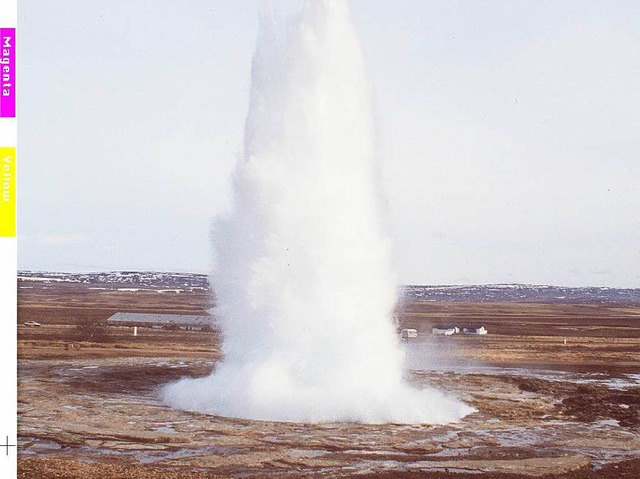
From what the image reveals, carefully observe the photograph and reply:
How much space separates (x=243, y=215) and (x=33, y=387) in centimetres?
851

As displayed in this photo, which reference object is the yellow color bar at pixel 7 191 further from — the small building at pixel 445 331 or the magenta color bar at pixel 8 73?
the small building at pixel 445 331

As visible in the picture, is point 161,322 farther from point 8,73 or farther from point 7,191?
point 8,73

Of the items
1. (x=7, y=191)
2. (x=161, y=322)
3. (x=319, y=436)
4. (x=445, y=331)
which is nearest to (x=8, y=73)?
(x=7, y=191)

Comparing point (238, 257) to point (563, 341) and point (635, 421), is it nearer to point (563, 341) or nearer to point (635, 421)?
point (635, 421)

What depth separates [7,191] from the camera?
1022 cm

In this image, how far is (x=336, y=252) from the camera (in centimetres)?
2236

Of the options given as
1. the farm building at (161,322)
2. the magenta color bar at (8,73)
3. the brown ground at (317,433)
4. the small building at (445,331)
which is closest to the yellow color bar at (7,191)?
the magenta color bar at (8,73)

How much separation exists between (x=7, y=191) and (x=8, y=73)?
5.06ft

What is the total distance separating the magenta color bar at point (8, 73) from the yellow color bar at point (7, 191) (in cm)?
53

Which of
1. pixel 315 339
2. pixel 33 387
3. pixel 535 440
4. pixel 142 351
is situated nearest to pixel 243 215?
pixel 315 339

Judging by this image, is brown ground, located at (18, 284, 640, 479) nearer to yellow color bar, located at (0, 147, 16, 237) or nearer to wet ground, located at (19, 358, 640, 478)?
wet ground, located at (19, 358, 640, 478)

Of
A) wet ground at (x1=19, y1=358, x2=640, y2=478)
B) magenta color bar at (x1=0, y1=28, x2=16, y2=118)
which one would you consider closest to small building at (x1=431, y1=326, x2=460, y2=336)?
wet ground at (x1=19, y1=358, x2=640, y2=478)

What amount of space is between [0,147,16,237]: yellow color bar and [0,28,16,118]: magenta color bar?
53 centimetres

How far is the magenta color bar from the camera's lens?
32.5ft
